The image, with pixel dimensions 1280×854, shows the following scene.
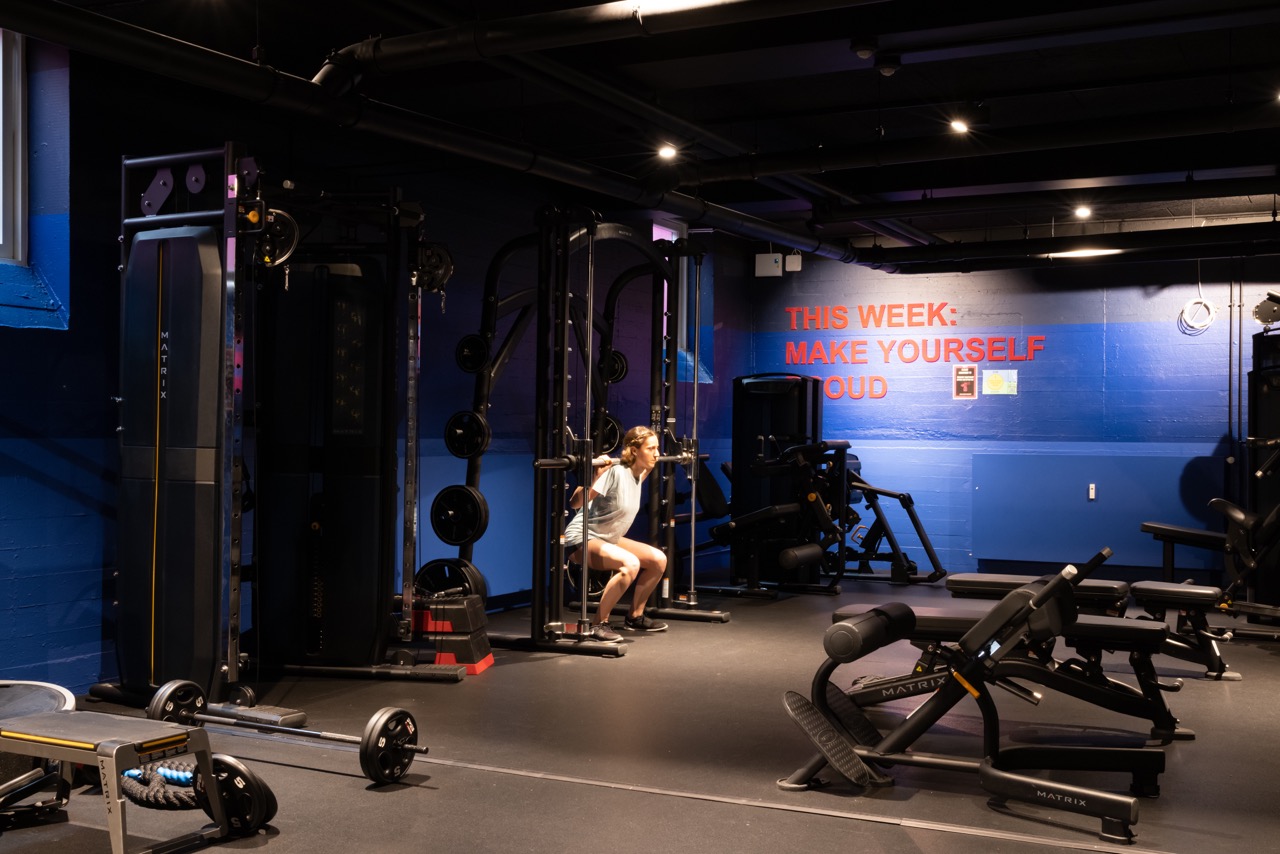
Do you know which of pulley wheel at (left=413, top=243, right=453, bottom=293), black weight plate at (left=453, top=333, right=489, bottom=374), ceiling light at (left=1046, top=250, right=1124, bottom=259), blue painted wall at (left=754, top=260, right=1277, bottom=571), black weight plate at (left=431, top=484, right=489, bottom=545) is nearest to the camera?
pulley wheel at (left=413, top=243, right=453, bottom=293)

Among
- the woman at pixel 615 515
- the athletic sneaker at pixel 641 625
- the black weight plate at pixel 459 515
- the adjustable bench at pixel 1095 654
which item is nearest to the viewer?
the adjustable bench at pixel 1095 654

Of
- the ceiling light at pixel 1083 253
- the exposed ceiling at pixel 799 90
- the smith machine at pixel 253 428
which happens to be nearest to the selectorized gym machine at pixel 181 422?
the smith machine at pixel 253 428

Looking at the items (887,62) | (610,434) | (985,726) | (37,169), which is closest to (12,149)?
(37,169)

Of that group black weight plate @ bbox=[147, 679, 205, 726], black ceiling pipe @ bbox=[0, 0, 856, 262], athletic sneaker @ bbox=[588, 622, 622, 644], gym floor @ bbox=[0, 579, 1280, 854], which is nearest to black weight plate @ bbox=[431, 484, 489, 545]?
gym floor @ bbox=[0, 579, 1280, 854]

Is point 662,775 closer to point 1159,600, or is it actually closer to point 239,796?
point 239,796

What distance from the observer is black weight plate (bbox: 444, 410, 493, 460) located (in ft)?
21.5

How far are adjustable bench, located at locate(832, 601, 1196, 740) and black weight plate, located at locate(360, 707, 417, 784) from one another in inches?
64.6

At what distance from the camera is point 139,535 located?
5379mm

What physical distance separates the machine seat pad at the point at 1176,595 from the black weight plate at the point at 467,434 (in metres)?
3.44

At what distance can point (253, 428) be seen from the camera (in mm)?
6242

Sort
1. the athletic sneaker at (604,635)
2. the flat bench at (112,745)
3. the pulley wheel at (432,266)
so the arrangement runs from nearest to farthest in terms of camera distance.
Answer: the flat bench at (112,745) < the pulley wheel at (432,266) < the athletic sneaker at (604,635)

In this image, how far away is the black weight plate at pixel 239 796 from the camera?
362 centimetres

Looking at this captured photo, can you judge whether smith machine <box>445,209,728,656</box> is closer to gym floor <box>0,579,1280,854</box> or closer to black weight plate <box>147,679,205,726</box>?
gym floor <box>0,579,1280,854</box>

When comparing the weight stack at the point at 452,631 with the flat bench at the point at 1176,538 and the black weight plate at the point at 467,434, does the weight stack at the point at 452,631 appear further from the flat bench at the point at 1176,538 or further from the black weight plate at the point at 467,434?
the flat bench at the point at 1176,538
